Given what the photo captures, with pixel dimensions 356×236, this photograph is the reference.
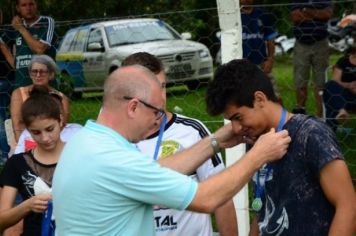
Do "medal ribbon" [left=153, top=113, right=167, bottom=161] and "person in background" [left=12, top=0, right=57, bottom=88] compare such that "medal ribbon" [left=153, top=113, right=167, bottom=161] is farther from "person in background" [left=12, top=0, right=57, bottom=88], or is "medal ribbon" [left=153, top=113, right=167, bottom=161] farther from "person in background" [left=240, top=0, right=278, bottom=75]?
"person in background" [left=12, top=0, right=57, bottom=88]

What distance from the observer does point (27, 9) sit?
5.88 m

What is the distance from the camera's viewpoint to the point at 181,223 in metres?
2.81

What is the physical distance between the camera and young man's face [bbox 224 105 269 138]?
230 cm

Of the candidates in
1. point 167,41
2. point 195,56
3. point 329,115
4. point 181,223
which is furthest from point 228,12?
point 167,41

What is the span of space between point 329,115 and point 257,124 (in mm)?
3721

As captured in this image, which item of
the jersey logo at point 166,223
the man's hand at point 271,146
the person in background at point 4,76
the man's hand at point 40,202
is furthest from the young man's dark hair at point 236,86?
the person in background at point 4,76

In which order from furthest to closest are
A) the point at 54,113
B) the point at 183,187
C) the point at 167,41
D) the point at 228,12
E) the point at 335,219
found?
the point at 167,41 < the point at 228,12 < the point at 54,113 < the point at 335,219 < the point at 183,187

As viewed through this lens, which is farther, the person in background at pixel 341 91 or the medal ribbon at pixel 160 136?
the person in background at pixel 341 91

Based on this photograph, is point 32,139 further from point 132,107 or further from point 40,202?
point 132,107

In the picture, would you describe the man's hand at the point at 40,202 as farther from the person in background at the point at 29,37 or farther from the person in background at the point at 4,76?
the person in background at the point at 4,76

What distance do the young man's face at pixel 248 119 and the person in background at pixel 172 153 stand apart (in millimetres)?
441

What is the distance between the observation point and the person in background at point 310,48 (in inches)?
227

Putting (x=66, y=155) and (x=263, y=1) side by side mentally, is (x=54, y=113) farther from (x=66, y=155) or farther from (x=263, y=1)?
(x=263, y=1)

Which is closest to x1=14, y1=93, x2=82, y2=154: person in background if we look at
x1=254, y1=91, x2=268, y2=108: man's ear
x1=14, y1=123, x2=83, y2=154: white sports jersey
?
x1=14, y1=123, x2=83, y2=154: white sports jersey
